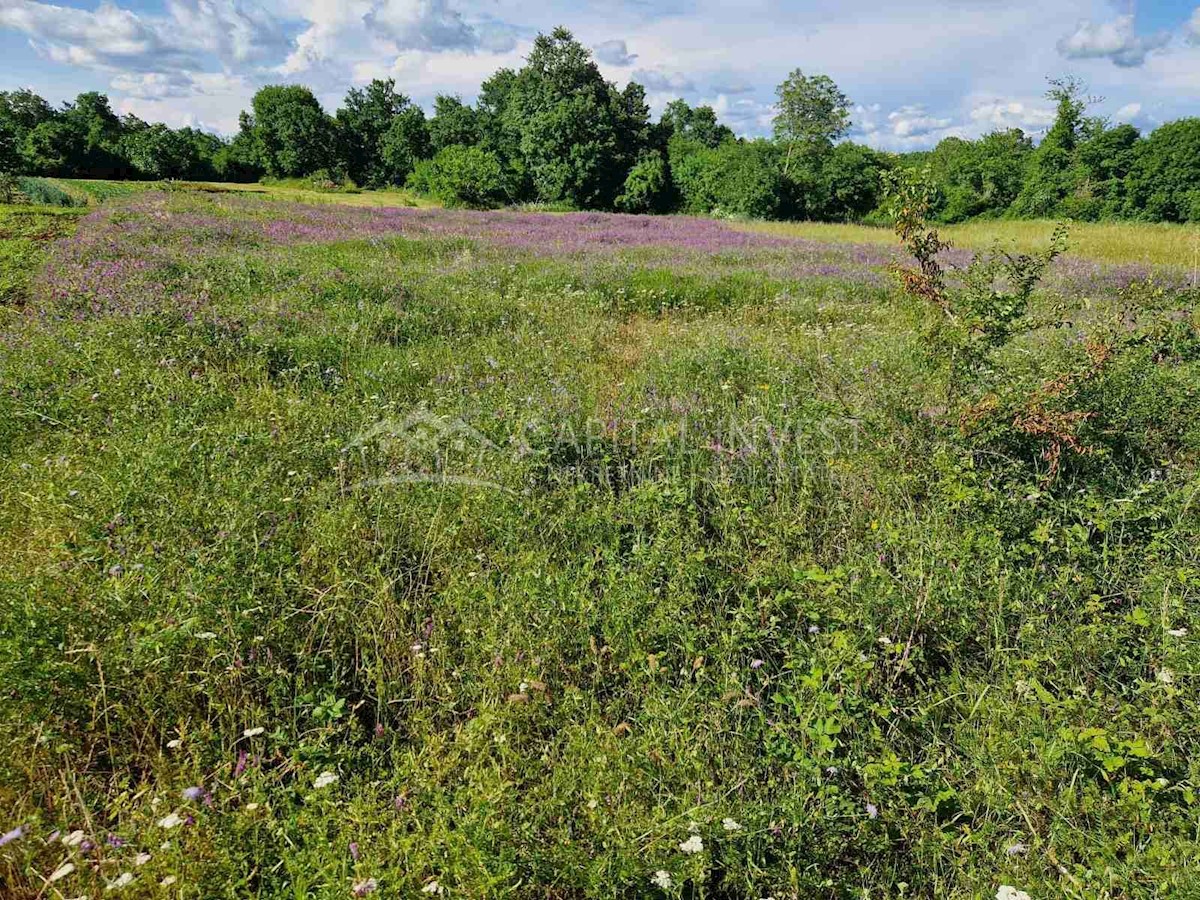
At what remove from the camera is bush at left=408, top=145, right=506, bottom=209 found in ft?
141

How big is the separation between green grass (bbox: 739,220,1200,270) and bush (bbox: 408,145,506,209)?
21.9 meters

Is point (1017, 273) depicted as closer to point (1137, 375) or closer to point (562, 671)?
point (1137, 375)

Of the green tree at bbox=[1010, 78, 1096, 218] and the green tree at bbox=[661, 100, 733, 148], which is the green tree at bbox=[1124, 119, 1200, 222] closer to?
the green tree at bbox=[1010, 78, 1096, 218]

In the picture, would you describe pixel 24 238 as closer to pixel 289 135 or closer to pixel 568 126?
pixel 568 126

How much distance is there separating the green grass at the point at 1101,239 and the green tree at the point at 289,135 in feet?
190

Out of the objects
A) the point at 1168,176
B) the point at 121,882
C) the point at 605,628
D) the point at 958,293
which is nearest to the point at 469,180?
the point at 1168,176

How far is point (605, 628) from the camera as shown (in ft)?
9.76

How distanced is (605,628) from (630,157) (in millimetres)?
55401

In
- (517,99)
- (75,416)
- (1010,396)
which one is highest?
(517,99)

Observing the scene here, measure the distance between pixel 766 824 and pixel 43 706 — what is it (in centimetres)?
283

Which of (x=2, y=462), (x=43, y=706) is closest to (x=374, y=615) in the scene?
(x=43, y=706)

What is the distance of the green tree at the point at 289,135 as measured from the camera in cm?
6650

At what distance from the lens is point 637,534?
145 inches

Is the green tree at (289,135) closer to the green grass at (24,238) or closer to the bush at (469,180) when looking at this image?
the bush at (469,180)
